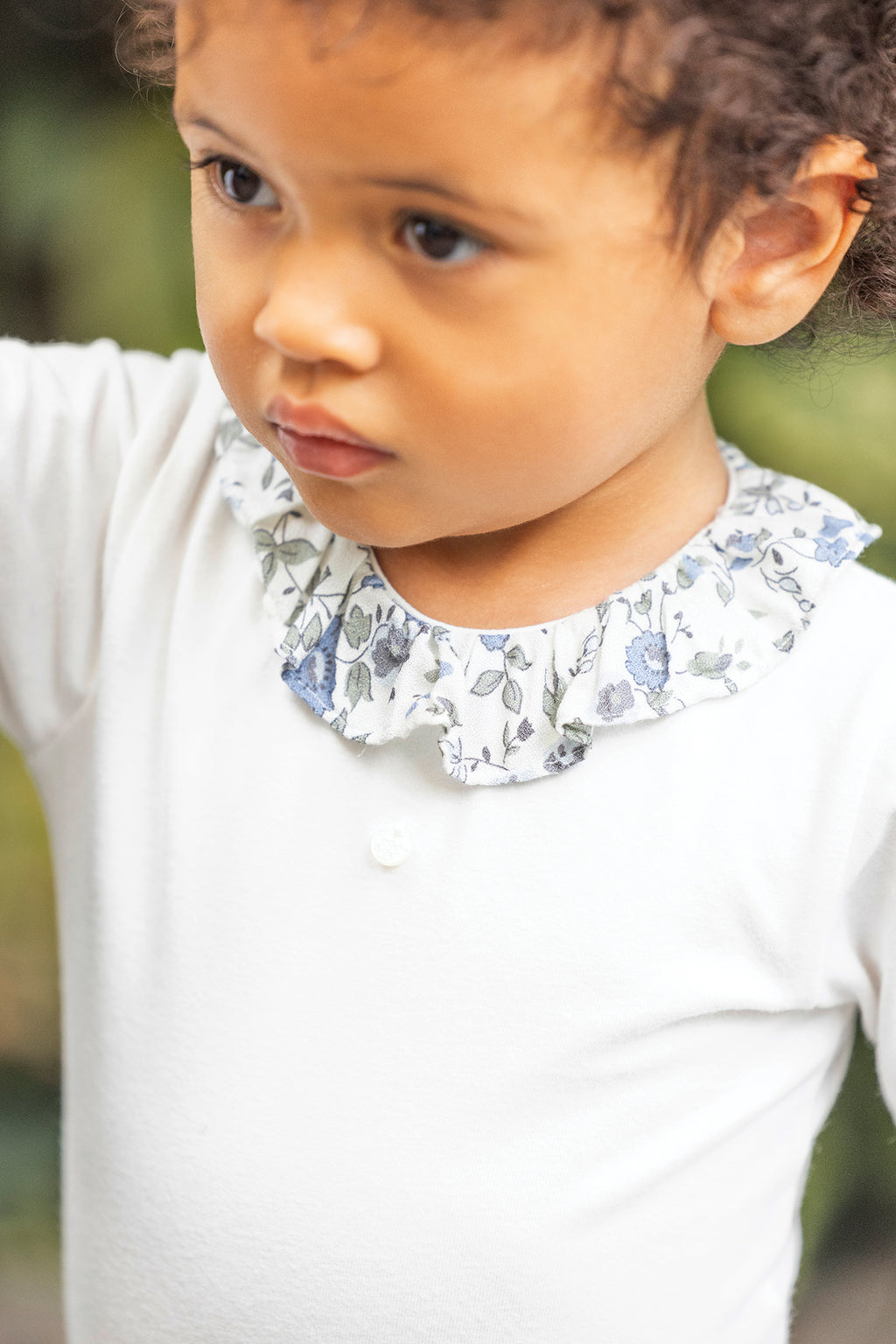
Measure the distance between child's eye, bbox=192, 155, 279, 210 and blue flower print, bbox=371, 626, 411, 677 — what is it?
199 millimetres

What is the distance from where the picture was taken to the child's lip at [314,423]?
527 millimetres

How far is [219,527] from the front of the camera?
0.71m

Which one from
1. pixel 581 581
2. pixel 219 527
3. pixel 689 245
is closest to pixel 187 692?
pixel 219 527

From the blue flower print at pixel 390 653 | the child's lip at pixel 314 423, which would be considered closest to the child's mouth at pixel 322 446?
the child's lip at pixel 314 423

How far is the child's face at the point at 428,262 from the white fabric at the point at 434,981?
0.14m

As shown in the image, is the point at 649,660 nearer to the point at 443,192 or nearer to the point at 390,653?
the point at 390,653

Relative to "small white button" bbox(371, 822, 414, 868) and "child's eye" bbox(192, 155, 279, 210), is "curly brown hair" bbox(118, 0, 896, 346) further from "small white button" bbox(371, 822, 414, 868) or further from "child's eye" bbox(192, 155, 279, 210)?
"small white button" bbox(371, 822, 414, 868)

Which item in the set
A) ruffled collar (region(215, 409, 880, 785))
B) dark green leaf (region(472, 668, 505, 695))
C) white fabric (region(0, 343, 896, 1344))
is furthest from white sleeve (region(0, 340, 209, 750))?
dark green leaf (region(472, 668, 505, 695))

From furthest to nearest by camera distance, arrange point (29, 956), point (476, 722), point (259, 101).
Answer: point (29, 956) < point (476, 722) < point (259, 101)

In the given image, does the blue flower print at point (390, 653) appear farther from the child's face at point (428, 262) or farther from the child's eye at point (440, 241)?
the child's eye at point (440, 241)

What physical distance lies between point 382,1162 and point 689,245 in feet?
1.37

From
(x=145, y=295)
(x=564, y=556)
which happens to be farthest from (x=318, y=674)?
(x=145, y=295)

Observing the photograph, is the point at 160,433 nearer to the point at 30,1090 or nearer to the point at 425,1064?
the point at 425,1064

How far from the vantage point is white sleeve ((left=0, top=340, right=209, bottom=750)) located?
2.26 ft
